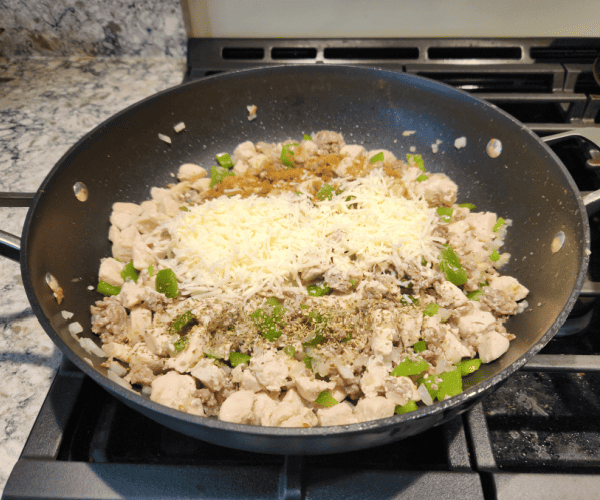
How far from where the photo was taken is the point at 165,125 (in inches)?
55.4

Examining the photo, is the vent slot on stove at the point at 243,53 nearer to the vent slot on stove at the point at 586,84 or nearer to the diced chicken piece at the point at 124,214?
the diced chicken piece at the point at 124,214

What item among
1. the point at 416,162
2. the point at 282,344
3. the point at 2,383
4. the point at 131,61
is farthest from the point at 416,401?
the point at 131,61

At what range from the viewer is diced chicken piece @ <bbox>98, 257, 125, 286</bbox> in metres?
1.13

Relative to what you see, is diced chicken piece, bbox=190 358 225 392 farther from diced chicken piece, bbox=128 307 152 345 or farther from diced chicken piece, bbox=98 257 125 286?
diced chicken piece, bbox=98 257 125 286

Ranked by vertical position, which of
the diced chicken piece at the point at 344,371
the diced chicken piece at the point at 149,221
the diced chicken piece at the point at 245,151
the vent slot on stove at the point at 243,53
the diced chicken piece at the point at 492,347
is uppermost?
the vent slot on stove at the point at 243,53

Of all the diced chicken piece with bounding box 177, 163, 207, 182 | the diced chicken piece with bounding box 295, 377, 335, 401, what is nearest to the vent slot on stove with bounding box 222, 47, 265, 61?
the diced chicken piece with bounding box 177, 163, 207, 182

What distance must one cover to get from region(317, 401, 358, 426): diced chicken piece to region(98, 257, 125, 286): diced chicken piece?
Answer: 2.18 ft

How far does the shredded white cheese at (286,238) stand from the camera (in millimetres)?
1090

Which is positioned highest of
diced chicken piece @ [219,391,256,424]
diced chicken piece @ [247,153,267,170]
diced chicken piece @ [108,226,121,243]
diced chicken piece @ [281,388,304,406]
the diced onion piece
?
the diced onion piece

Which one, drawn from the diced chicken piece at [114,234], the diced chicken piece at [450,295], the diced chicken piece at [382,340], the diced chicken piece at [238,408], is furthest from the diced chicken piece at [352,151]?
the diced chicken piece at [238,408]

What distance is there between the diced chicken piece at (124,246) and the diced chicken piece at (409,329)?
793 mm

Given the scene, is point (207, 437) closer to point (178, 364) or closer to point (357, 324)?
point (178, 364)

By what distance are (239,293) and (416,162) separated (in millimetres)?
772

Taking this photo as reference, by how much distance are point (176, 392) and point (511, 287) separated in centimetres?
87
